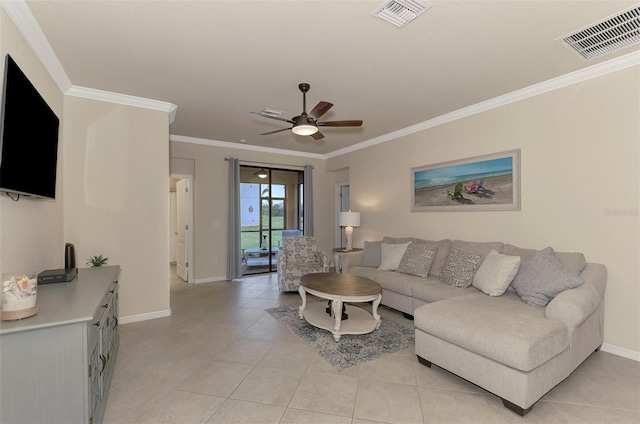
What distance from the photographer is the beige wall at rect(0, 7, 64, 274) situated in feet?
6.48

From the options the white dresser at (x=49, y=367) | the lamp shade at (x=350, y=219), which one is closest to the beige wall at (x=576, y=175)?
the lamp shade at (x=350, y=219)

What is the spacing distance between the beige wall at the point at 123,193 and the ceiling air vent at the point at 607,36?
14.6 feet

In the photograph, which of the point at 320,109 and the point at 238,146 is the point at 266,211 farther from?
the point at 320,109

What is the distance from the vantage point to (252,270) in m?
6.84

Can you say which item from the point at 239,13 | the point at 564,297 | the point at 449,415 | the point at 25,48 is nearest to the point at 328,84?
the point at 239,13

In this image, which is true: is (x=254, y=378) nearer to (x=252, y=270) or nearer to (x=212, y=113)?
(x=212, y=113)

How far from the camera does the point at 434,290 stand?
3434 millimetres

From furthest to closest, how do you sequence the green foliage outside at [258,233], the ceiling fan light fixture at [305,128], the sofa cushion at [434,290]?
the green foliage outside at [258,233], the sofa cushion at [434,290], the ceiling fan light fixture at [305,128]

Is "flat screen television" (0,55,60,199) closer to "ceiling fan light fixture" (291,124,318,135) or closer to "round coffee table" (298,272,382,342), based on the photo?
"ceiling fan light fixture" (291,124,318,135)

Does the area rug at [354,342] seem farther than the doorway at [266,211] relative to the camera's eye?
No

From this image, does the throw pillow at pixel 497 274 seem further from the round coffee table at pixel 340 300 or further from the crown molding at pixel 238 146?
the crown molding at pixel 238 146

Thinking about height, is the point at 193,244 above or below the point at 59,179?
below

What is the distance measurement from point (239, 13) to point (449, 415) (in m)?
3.18

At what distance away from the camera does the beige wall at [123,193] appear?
11.2 ft
